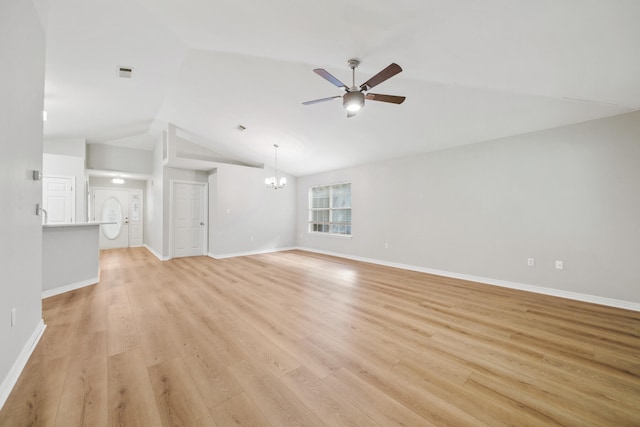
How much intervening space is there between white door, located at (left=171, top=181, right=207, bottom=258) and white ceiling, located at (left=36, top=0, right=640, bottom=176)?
2.21 m

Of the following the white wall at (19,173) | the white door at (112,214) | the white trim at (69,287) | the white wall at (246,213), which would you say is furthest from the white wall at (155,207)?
the white wall at (19,173)

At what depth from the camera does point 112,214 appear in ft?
26.3

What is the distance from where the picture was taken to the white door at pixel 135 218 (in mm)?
8336

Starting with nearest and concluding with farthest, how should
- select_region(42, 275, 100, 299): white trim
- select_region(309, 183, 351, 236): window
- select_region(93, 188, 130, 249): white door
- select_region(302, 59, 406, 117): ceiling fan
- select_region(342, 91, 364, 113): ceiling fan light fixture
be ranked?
select_region(302, 59, 406, 117): ceiling fan
select_region(342, 91, 364, 113): ceiling fan light fixture
select_region(42, 275, 100, 299): white trim
select_region(309, 183, 351, 236): window
select_region(93, 188, 130, 249): white door

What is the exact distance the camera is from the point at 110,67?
332 centimetres

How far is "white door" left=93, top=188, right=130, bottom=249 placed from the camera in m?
7.80

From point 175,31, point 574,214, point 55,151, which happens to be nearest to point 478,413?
point 574,214

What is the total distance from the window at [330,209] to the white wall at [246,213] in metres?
0.84

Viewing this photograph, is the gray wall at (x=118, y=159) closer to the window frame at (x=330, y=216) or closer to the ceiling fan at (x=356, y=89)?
the window frame at (x=330, y=216)

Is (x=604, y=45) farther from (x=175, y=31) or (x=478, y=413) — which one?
(x=175, y=31)

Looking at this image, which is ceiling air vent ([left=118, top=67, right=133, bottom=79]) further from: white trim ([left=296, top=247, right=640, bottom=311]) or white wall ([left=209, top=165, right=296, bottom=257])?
white trim ([left=296, top=247, right=640, bottom=311])

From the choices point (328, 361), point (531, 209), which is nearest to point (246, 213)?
point (328, 361)

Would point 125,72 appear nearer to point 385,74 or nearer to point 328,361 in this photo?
point 385,74

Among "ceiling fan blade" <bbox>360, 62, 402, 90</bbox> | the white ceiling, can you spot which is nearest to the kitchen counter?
the white ceiling
